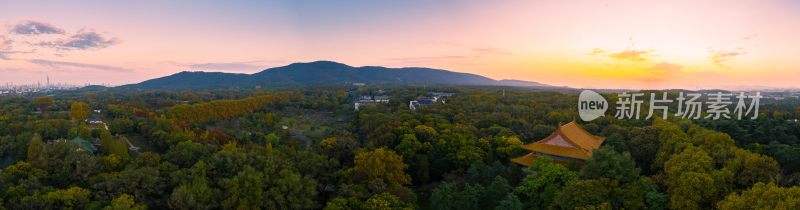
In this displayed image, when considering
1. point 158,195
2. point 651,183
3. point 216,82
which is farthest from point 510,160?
point 216,82

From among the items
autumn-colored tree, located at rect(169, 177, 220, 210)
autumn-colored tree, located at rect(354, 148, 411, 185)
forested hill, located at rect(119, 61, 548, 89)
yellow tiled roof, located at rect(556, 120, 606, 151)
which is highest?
forested hill, located at rect(119, 61, 548, 89)

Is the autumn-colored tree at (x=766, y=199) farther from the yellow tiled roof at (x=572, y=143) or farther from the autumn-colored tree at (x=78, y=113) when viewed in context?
the autumn-colored tree at (x=78, y=113)

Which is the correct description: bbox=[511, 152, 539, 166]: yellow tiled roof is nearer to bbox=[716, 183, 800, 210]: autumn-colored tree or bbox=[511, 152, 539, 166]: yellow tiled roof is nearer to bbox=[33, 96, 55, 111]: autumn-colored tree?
bbox=[716, 183, 800, 210]: autumn-colored tree

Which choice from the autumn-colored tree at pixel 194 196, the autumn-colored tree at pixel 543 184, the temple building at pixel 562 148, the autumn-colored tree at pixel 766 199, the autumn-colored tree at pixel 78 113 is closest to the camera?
the autumn-colored tree at pixel 766 199

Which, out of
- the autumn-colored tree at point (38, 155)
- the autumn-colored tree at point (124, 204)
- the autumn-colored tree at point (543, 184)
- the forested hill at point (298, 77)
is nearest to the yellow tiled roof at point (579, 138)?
the autumn-colored tree at point (543, 184)

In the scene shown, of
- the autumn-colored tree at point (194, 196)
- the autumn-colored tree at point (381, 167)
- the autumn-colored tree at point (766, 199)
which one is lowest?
the autumn-colored tree at point (194, 196)

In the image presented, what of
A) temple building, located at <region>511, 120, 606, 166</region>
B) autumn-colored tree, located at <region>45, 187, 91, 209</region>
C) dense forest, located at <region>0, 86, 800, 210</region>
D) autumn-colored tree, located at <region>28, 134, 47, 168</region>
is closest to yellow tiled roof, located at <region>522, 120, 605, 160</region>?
temple building, located at <region>511, 120, 606, 166</region>

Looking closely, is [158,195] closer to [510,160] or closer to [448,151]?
[448,151]

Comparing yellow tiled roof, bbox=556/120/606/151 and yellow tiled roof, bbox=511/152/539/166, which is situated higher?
yellow tiled roof, bbox=556/120/606/151

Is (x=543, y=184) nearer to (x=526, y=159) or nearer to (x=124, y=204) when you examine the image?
(x=526, y=159)
